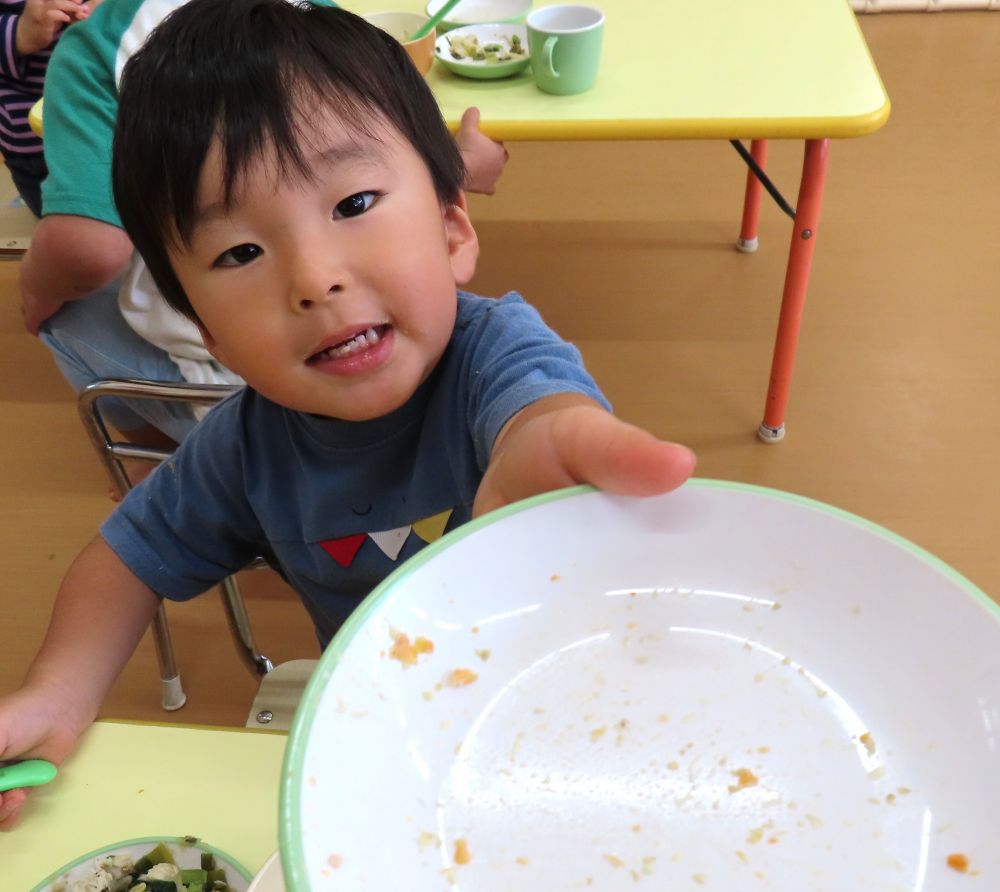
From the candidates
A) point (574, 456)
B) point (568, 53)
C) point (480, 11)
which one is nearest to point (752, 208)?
point (480, 11)

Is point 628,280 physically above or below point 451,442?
below

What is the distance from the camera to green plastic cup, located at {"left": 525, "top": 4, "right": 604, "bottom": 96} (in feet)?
3.95

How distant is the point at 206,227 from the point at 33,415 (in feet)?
5.51

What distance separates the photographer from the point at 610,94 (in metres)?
1.26

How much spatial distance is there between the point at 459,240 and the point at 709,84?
0.73m

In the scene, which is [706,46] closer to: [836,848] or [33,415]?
[836,848]

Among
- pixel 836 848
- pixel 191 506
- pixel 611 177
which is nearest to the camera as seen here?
pixel 836 848

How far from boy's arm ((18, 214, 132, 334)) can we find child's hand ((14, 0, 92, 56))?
593mm

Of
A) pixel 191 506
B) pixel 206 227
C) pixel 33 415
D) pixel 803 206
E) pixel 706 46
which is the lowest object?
pixel 33 415

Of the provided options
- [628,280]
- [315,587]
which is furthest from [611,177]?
[315,587]

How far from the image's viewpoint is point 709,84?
126 centimetres

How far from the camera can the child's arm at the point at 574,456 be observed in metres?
0.42

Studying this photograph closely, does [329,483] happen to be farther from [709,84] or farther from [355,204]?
[709,84]

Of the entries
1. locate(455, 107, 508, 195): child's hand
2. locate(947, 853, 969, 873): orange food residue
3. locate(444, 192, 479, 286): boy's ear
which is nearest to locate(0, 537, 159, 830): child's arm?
locate(444, 192, 479, 286): boy's ear
